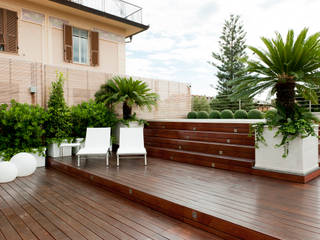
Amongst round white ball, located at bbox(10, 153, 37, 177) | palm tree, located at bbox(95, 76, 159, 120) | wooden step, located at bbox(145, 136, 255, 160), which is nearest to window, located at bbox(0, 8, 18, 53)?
palm tree, located at bbox(95, 76, 159, 120)

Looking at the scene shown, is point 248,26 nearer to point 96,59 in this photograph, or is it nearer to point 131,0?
point 131,0

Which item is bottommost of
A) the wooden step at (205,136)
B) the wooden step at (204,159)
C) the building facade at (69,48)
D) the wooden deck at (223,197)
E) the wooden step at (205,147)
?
the wooden deck at (223,197)

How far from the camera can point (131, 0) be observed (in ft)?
37.1

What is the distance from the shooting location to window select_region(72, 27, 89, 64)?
392 inches

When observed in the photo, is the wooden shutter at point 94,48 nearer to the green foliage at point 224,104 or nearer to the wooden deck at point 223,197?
the green foliage at point 224,104

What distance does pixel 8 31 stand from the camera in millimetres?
8258

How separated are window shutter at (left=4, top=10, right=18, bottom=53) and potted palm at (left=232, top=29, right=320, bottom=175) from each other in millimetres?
8008

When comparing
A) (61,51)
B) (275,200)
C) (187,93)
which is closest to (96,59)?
(61,51)

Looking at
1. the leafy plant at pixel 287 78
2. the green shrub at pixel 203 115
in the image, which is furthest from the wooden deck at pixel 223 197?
the green shrub at pixel 203 115

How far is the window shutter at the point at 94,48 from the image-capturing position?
402 inches

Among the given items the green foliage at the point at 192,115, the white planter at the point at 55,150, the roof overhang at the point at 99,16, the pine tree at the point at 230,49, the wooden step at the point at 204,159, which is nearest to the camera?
the wooden step at the point at 204,159

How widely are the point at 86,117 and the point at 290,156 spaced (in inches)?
197

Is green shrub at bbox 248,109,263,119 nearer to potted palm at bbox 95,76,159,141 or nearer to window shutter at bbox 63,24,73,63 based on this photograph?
potted palm at bbox 95,76,159,141

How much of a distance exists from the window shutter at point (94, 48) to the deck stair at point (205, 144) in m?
4.89
